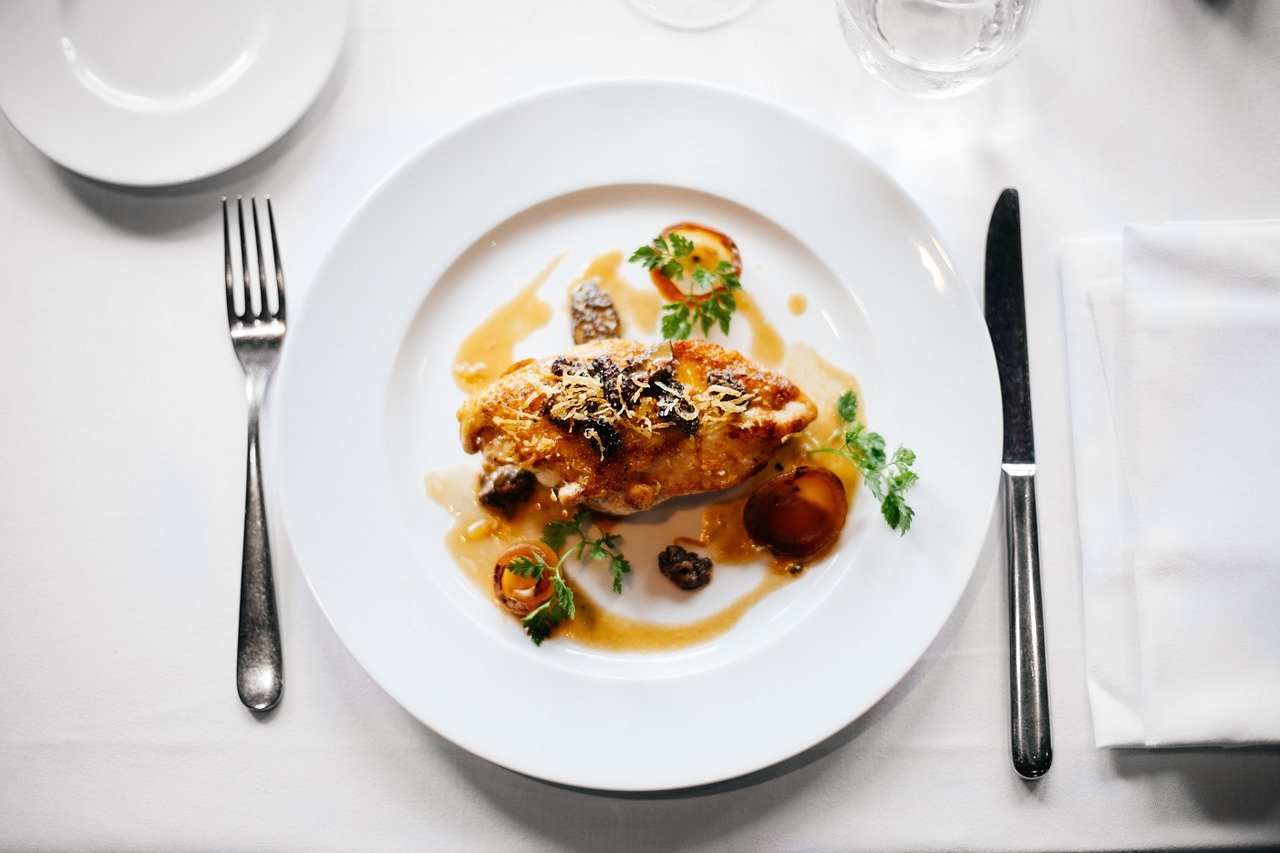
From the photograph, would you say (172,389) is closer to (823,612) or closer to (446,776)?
(446,776)

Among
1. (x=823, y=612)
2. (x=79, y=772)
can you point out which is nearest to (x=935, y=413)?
(x=823, y=612)

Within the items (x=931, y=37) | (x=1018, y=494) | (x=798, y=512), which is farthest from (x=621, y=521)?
(x=931, y=37)

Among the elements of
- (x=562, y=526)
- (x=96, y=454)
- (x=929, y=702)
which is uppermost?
(x=96, y=454)

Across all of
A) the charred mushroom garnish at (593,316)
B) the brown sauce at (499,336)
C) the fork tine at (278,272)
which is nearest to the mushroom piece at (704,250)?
the charred mushroom garnish at (593,316)

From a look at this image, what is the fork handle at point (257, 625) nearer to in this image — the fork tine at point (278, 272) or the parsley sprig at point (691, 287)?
the fork tine at point (278, 272)

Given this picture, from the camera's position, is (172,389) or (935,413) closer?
(935,413)

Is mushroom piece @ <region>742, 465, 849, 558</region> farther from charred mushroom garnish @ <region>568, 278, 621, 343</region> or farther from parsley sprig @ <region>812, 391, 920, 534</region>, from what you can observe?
charred mushroom garnish @ <region>568, 278, 621, 343</region>

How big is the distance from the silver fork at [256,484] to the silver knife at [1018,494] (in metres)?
1.91

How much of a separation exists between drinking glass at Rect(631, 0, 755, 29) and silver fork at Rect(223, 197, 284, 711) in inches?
47.1

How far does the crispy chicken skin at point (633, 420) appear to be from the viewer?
2211mm

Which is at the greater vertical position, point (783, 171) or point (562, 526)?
point (783, 171)

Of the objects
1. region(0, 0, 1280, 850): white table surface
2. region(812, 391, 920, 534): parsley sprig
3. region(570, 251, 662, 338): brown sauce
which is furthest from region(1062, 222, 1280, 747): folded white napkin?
region(570, 251, 662, 338): brown sauce

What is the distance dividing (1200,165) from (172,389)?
9.58 feet

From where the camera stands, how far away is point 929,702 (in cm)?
239
